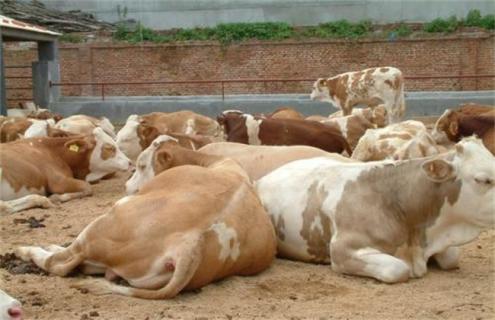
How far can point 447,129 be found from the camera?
13.7 meters

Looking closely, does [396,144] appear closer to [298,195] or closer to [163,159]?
[163,159]

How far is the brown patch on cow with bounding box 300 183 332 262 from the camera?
20.4 ft

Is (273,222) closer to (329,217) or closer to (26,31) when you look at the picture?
(329,217)

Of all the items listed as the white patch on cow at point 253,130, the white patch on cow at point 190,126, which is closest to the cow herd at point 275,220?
the white patch on cow at point 253,130

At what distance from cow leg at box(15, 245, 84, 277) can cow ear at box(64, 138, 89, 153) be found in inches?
189

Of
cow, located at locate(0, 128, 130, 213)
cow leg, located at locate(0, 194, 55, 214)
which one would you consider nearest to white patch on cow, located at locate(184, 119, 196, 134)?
cow, located at locate(0, 128, 130, 213)

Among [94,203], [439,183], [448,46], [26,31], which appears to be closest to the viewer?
[439,183]

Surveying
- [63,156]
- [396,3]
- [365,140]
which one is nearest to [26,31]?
[63,156]

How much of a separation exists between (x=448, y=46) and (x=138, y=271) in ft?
89.7

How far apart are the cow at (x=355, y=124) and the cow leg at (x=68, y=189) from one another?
4.28m

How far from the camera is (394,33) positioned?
32344mm

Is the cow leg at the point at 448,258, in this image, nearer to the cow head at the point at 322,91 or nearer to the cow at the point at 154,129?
the cow at the point at 154,129

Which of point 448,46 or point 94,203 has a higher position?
point 448,46

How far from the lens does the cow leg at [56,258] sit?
559 cm
